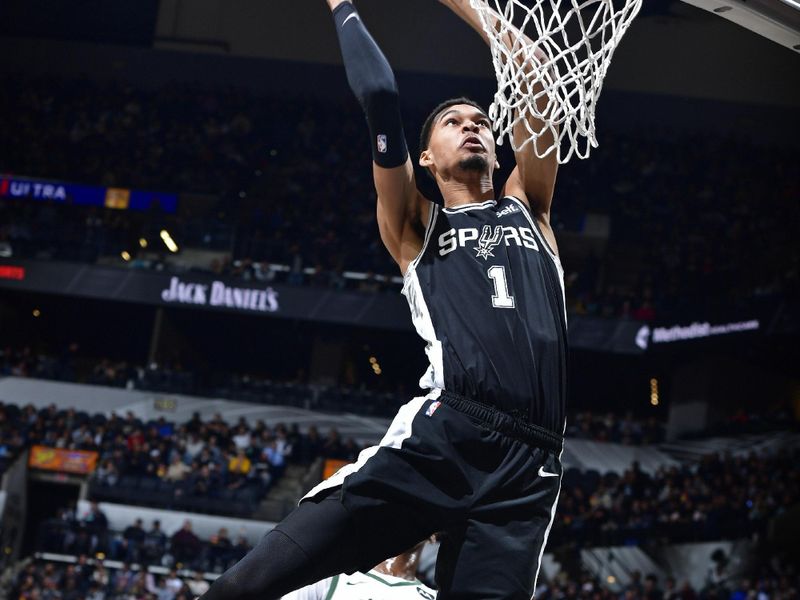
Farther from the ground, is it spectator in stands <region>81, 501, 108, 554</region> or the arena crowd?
the arena crowd

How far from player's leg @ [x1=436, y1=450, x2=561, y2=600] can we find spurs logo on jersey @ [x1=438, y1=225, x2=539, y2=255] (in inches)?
25.9

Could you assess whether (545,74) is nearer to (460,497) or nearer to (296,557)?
(460,497)

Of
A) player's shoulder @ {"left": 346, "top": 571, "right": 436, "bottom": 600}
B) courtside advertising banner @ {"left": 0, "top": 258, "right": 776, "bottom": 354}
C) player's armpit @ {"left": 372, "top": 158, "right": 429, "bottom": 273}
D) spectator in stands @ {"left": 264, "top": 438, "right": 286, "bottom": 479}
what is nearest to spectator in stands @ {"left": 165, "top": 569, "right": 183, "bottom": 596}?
spectator in stands @ {"left": 264, "top": 438, "right": 286, "bottom": 479}

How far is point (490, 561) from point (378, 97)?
1355mm

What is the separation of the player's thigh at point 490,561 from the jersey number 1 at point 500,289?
627 millimetres

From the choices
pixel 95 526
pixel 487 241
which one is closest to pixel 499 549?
pixel 487 241

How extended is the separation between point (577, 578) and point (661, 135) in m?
12.7

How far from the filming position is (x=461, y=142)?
134 inches

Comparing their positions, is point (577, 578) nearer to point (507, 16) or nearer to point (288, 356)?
point (288, 356)

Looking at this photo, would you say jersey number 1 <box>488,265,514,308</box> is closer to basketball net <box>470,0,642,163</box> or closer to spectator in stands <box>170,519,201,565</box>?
basketball net <box>470,0,642,163</box>

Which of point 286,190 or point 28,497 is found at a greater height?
point 286,190

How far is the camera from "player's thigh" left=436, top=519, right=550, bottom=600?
2.80 meters

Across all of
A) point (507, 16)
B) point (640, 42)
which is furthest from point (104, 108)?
point (507, 16)

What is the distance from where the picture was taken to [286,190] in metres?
25.3
